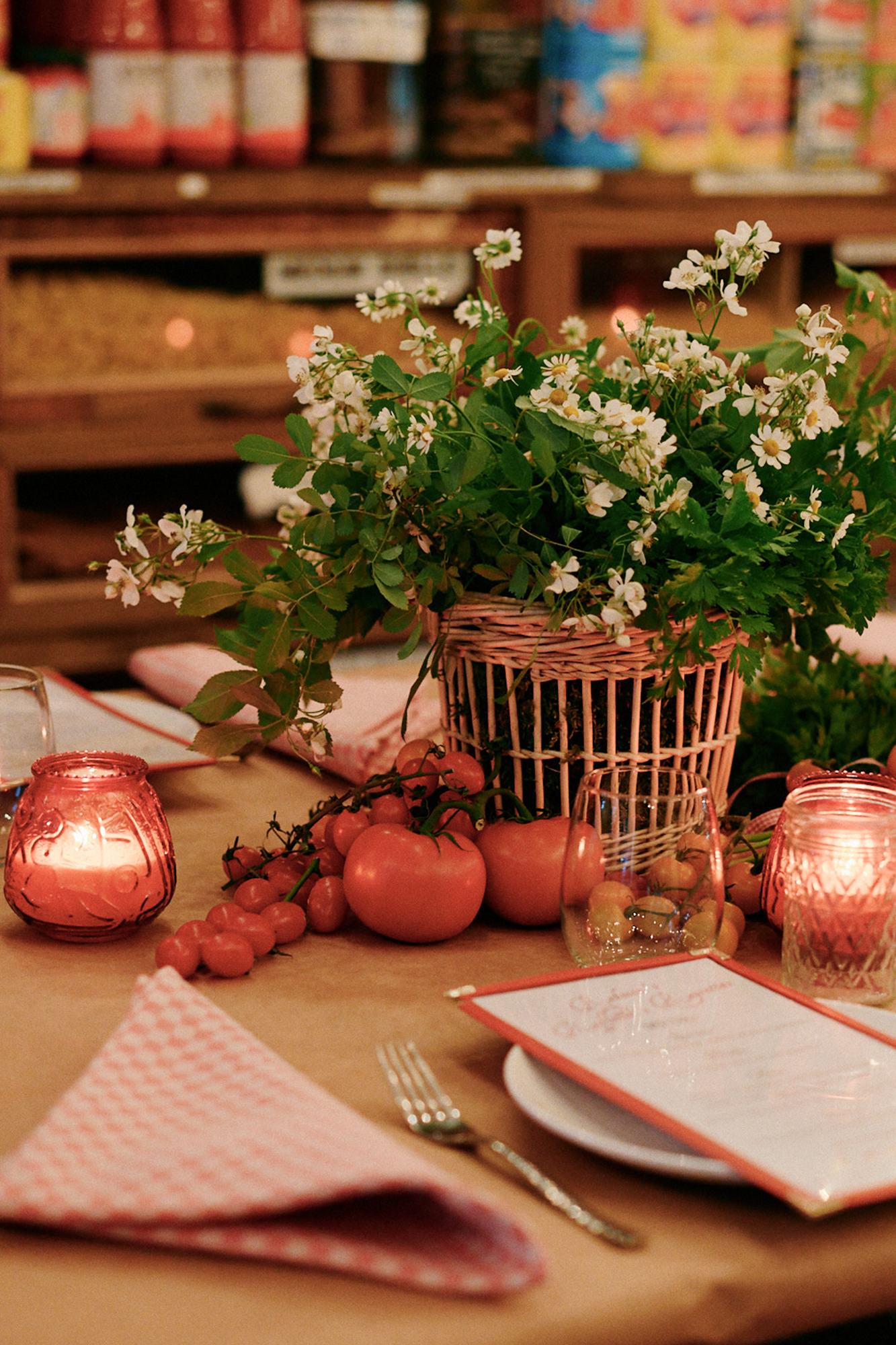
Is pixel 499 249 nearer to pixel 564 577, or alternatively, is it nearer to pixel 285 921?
pixel 564 577

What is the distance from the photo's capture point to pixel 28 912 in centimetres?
92

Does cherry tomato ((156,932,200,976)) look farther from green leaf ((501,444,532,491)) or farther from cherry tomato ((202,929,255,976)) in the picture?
green leaf ((501,444,532,491))

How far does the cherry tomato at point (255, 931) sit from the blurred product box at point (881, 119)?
2.83 meters

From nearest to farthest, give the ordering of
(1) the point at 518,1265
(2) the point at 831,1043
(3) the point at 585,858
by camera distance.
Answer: (1) the point at 518,1265 < (2) the point at 831,1043 < (3) the point at 585,858

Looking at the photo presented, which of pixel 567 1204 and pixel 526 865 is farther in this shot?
pixel 526 865

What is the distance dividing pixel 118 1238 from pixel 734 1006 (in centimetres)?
33

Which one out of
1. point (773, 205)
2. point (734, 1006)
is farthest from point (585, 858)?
point (773, 205)

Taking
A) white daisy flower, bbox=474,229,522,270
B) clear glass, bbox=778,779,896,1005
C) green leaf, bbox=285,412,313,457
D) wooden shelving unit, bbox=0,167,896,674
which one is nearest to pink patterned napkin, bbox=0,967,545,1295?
clear glass, bbox=778,779,896,1005

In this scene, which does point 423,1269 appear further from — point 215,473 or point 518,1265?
point 215,473

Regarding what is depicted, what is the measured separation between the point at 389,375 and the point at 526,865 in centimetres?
31

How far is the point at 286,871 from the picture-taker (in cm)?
98

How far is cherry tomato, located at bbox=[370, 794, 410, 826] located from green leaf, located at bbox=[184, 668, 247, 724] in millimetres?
106

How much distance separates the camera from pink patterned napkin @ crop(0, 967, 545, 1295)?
0.58 meters

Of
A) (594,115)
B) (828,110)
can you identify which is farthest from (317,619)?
(828,110)
